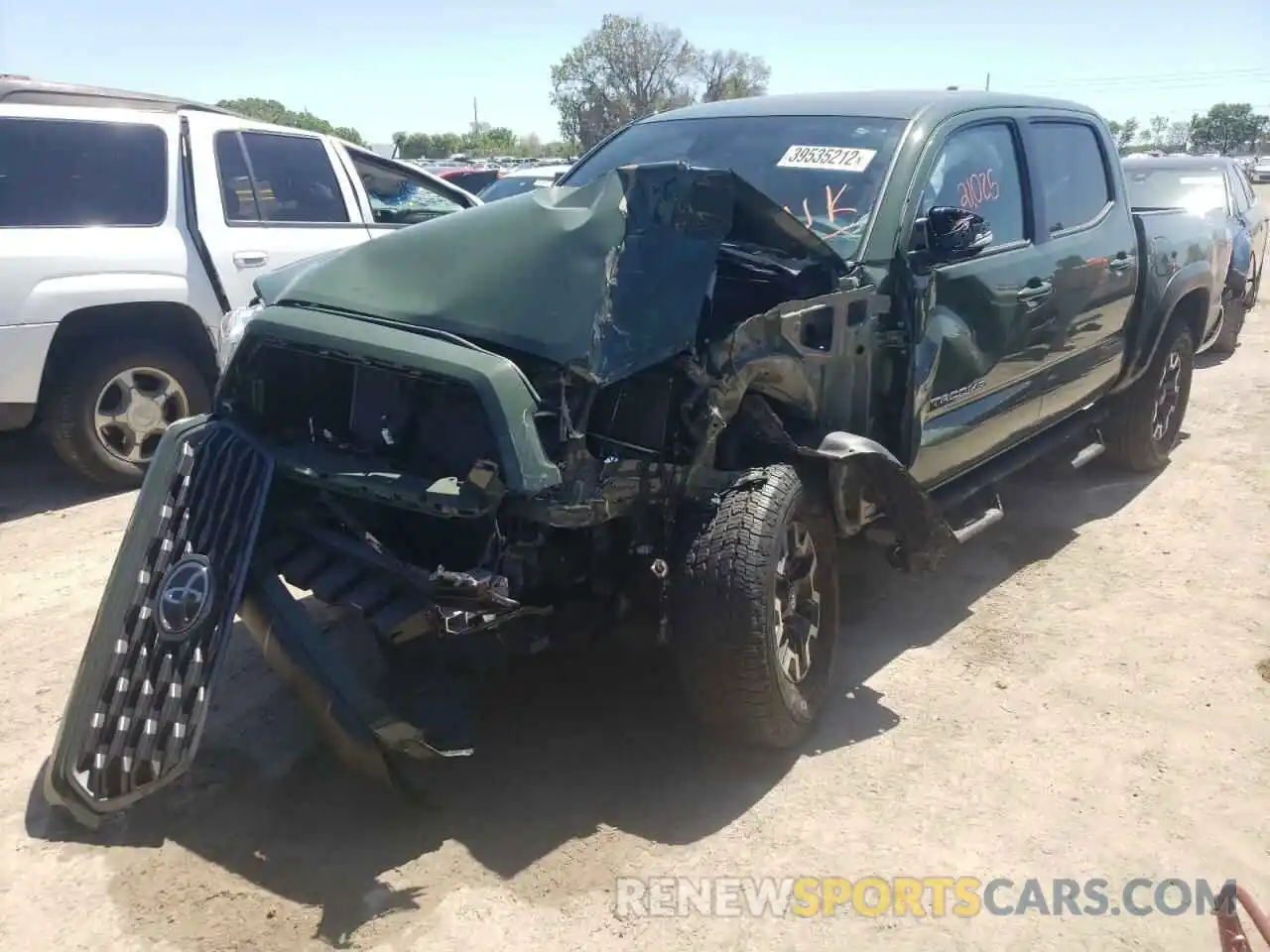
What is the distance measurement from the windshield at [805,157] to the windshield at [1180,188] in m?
6.52

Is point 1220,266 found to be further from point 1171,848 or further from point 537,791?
point 537,791

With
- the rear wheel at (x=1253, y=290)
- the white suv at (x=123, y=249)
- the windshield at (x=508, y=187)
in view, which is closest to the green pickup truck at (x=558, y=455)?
the white suv at (x=123, y=249)

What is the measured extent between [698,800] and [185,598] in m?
1.58

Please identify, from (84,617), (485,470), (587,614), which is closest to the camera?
(485,470)

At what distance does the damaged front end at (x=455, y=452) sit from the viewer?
2.83 metres

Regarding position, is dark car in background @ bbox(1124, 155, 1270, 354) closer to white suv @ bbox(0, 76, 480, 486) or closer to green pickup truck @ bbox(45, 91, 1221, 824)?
green pickup truck @ bbox(45, 91, 1221, 824)

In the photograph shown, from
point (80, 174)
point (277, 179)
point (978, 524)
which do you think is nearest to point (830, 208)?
point (978, 524)

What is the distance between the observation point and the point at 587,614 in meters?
3.19

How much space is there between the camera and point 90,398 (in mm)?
5527

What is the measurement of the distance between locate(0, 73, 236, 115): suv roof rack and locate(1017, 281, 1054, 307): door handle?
15.4ft

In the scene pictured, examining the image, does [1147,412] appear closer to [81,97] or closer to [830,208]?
[830,208]

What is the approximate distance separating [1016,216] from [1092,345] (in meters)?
1.04

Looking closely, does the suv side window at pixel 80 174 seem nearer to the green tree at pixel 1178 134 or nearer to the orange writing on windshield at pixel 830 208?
the orange writing on windshield at pixel 830 208

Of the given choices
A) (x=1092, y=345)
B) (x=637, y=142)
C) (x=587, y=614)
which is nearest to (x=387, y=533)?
(x=587, y=614)
